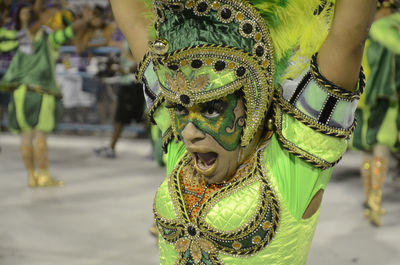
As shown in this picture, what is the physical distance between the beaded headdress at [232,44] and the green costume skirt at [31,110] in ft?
13.5

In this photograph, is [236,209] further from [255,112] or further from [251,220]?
[255,112]

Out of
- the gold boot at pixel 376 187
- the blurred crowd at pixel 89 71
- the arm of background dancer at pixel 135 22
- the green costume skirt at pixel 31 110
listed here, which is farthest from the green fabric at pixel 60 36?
the arm of background dancer at pixel 135 22

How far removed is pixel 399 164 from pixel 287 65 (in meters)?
5.04

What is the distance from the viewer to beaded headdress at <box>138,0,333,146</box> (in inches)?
49.9

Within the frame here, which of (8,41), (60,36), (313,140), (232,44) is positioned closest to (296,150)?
(313,140)

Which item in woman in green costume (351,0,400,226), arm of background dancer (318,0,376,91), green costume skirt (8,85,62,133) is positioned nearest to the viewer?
arm of background dancer (318,0,376,91)

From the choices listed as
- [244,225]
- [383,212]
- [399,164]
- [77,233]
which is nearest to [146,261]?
[77,233]

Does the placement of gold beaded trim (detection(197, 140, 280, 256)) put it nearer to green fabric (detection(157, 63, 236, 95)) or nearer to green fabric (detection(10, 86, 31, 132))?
green fabric (detection(157, 63, 236, 95))

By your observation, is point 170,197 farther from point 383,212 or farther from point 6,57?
point 6,57

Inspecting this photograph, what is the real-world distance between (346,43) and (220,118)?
1.09 ft

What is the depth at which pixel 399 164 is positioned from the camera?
600cm

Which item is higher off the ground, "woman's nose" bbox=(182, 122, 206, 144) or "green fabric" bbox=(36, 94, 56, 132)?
"woman's nose" bbox=(182, 122, 206, 144)

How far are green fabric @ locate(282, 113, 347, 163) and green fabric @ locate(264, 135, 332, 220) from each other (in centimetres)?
5

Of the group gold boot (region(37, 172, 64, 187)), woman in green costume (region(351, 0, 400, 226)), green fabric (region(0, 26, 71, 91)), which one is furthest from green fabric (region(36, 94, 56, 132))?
woman in green costume (region(351, 0, 400, 226))
